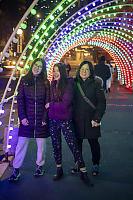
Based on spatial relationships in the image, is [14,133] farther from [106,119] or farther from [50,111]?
[106,119]

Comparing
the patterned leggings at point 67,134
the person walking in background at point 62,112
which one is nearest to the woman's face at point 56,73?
the person walking in background at point 62,112

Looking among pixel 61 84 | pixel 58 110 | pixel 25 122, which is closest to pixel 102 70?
pixel 61 84

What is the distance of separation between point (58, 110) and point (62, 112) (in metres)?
0.08

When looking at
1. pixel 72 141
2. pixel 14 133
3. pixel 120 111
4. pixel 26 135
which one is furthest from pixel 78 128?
pixel 120 111

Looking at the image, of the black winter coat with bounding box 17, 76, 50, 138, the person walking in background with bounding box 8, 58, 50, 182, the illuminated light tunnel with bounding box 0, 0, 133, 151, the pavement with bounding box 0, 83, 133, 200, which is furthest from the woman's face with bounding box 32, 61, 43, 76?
the pavement with bounding box 0, 83, 133, 200

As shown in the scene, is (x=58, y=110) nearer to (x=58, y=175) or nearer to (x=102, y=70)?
(x=58, y=175)

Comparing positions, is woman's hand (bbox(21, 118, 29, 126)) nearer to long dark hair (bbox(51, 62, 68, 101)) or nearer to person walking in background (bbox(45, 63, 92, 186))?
person walking in background (bbox(45, 63, 92, 186))

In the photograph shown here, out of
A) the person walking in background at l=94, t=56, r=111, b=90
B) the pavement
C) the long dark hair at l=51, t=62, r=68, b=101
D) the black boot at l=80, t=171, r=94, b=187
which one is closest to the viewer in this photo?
the pavement

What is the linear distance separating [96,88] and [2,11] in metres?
1.93

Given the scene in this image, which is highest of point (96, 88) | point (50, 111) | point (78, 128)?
point (96, 88)

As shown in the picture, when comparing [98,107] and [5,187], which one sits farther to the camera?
[98,107]

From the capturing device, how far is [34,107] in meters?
4.53

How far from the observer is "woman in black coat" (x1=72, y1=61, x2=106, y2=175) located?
4.57 meters

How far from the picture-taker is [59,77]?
4.52 m
